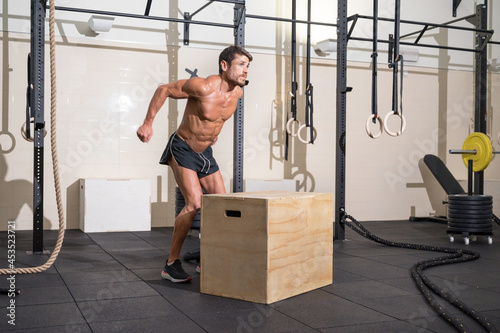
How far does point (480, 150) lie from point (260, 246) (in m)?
3.38

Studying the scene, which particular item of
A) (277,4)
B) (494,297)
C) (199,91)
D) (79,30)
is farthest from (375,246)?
(79,30)

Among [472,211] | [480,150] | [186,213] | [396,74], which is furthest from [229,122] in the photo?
[186,213]

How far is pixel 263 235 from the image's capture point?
280 centimetres

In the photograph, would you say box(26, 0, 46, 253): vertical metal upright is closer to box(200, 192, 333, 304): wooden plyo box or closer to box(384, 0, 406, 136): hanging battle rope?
box(200, 192, 333, 304): wooden plyo box

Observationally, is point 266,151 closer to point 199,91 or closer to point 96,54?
point 96,54

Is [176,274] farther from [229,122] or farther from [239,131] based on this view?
[229,122]

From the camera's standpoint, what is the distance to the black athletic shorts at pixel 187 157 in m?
3.49

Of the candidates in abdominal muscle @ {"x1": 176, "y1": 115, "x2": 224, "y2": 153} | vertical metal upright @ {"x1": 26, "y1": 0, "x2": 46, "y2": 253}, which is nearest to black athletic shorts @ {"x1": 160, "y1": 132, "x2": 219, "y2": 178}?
abdominal muscle @ {"x1": 176, "y1": 115, "x2": 224, "y2": 153}

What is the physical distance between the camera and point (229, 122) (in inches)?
264

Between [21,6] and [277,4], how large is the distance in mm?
2970

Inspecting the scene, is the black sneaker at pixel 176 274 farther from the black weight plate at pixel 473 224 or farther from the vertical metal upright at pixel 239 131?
the black weight plate at pixel 473 224

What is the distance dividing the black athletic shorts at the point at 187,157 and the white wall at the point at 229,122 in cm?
286

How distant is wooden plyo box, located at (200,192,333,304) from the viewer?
9.27 ft

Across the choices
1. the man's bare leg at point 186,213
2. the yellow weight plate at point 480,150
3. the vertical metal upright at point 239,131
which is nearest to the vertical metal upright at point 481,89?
the yellow weight plate at point 480,150
